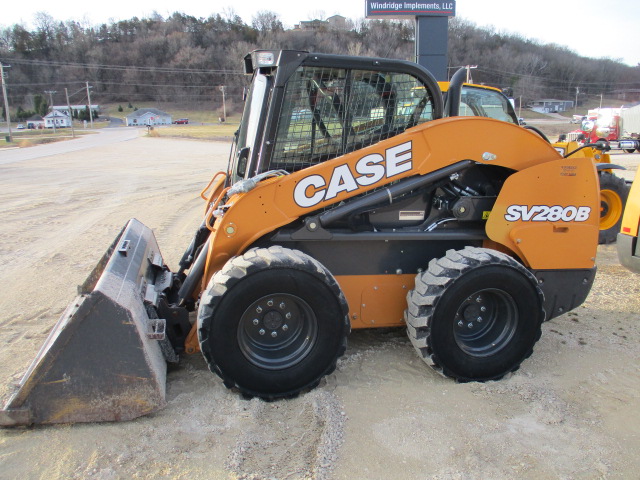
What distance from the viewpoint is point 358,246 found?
3.79 metres

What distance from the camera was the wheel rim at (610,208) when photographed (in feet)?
26.1

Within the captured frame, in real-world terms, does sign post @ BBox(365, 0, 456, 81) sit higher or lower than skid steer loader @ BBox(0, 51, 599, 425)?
higher

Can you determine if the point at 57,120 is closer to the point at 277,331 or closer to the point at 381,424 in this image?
the point at 277,331

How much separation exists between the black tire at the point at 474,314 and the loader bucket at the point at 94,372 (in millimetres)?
1819

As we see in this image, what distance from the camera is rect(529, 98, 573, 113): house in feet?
305

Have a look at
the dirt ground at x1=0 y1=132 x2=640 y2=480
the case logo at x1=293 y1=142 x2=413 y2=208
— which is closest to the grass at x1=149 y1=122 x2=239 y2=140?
the dirt ground at x1=0 y1=132 x2=640 y2=480

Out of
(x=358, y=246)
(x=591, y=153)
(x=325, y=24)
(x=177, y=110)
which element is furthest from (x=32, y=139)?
(x=325, y=24)

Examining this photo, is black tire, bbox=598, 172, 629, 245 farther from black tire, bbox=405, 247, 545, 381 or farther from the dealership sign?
the dealership sign

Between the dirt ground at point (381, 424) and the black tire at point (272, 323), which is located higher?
the black tire at point (272, 323)

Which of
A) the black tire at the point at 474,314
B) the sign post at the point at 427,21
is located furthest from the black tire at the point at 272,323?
the sign post at the point at 427,21

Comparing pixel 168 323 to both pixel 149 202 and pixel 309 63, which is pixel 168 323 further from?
pixel 149 202

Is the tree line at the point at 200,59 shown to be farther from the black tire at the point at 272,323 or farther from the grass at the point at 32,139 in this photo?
the black tire at the point at 272,323

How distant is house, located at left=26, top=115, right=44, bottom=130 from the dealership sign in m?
64.8

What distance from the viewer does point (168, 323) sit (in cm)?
365
